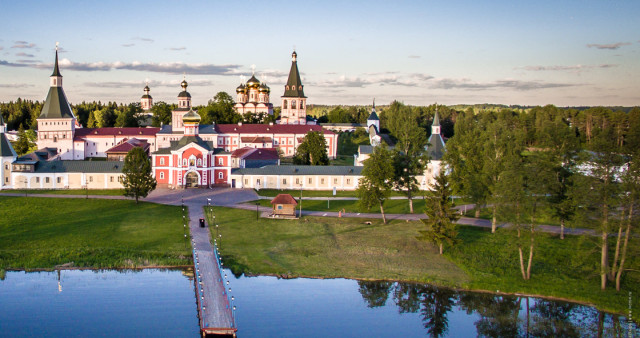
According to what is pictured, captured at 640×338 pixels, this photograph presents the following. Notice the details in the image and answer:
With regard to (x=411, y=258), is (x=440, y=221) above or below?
above

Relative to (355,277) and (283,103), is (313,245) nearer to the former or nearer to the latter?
(355,277)

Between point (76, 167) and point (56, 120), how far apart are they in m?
19.1

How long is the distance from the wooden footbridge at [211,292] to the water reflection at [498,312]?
20.3ft

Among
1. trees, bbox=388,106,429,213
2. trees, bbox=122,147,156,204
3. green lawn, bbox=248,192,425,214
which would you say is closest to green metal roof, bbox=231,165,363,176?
green lawn, bbox=248,192,425,214

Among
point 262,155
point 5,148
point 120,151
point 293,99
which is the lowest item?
point 120,151

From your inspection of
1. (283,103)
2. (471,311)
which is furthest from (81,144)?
(471,311)

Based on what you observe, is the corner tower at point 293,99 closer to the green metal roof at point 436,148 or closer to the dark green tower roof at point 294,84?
the dark green tower roof at point 294,84

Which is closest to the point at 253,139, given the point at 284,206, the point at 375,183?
the point at 284,206

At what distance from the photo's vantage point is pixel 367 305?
23.9 m

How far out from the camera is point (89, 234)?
108 feet

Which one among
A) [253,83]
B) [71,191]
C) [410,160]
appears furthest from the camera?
[253,83]

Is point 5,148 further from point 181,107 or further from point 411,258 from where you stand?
point 411,258

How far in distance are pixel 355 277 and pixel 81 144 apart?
5236 cm

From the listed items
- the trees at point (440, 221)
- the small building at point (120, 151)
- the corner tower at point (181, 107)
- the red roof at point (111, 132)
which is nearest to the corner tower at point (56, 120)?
the red roof at point (111, 132)
